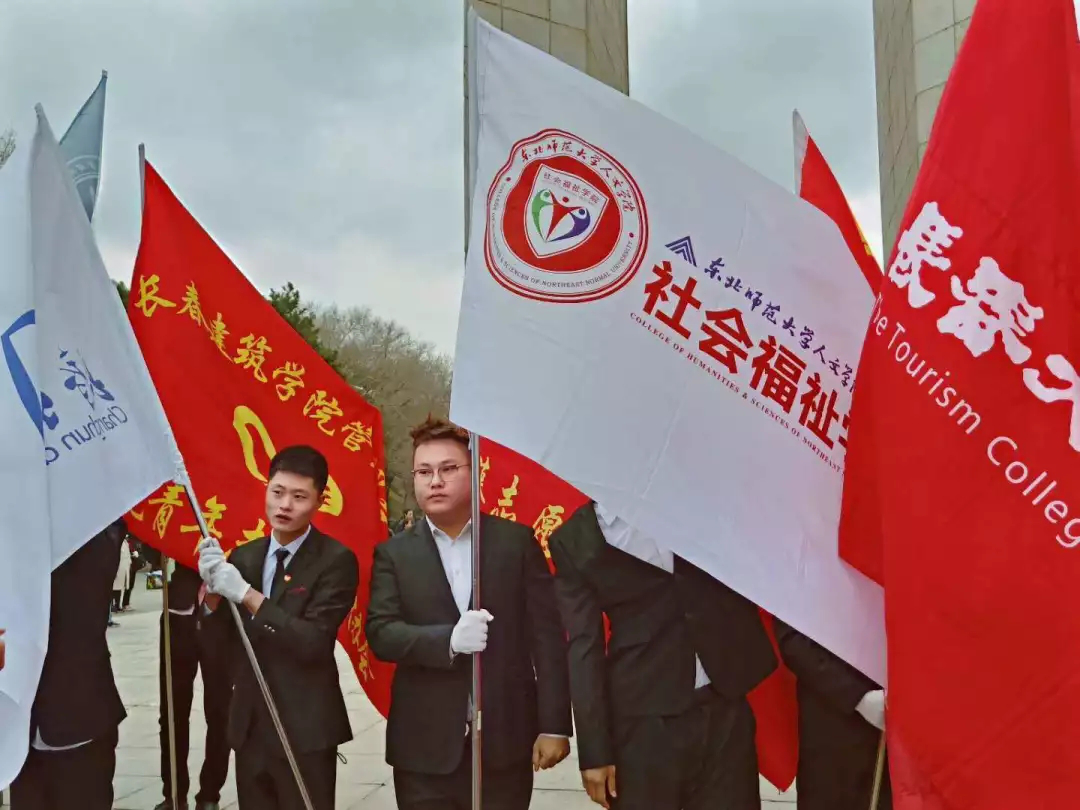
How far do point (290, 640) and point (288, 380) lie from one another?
1357 mm

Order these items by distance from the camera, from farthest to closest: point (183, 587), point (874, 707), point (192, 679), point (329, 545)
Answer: point (192, 679) < point (183, 587) < point (329, 545) < point (874, 707)

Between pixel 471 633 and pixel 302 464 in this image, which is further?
pixel 302 464

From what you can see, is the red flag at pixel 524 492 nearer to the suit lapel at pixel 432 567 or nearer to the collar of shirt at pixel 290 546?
the collar of shirt at pixel 290 546

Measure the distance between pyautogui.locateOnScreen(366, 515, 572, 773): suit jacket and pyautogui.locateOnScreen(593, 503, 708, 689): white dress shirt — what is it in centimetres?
45

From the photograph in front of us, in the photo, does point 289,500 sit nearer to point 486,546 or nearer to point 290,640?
point 290,640

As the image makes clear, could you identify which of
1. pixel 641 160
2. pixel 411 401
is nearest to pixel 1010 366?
pixel 641 160

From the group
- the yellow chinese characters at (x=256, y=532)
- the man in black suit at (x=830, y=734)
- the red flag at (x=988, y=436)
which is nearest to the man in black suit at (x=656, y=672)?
the man in black suit at (x=830, y=734)

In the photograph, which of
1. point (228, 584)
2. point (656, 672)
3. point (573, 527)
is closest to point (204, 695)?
point (228, 584)

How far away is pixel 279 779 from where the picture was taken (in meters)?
3.37

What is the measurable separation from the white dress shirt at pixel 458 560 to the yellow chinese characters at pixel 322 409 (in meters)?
1.14

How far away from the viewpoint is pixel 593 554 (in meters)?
2.89

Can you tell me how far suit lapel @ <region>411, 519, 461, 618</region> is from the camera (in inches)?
127

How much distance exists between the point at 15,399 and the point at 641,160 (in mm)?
1756

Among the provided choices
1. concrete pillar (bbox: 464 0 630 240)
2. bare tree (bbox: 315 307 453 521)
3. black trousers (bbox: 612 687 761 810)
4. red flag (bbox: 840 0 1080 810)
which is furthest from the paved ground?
bare tree (bbox: 315 307 453 521)
